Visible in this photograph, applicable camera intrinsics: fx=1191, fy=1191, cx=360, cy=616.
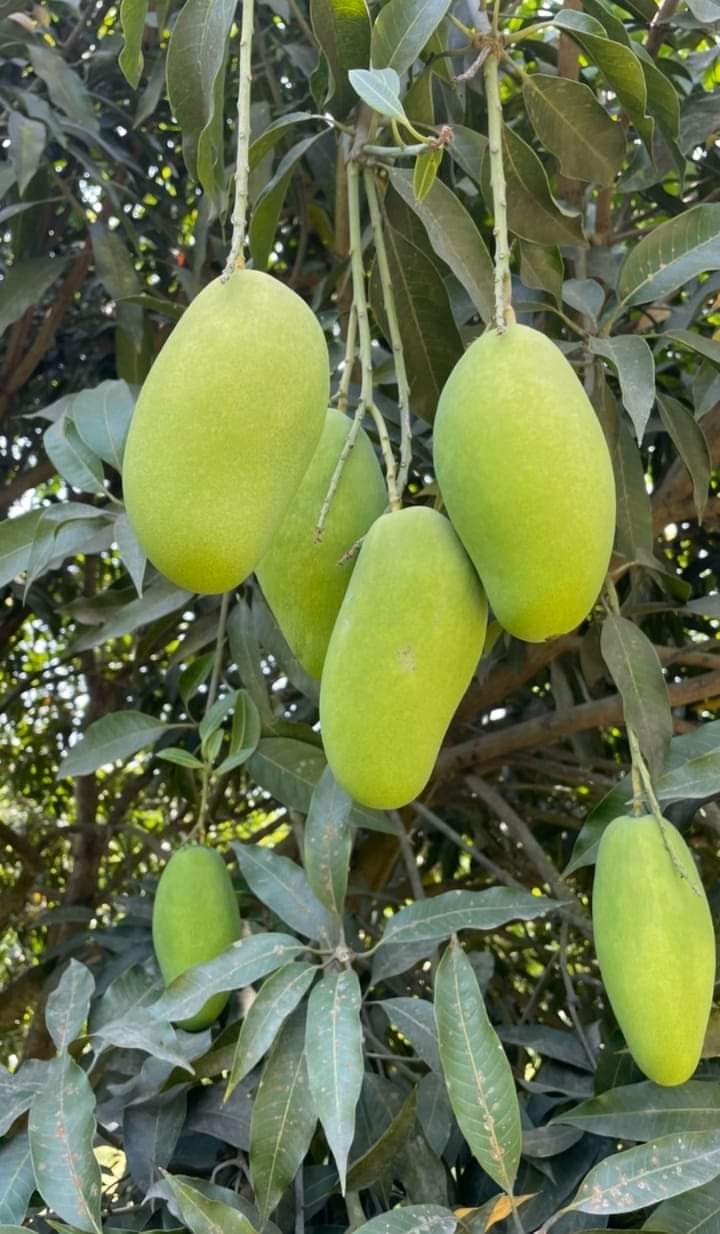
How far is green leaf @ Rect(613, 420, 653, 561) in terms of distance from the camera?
1006 mm

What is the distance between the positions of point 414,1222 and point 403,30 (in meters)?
0.72

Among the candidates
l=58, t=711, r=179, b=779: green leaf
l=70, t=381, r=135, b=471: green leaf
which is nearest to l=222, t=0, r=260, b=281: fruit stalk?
l=70, t=381, r=135, b=471: green leaf

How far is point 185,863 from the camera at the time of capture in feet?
3.19

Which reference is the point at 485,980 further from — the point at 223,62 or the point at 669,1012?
the point at 223,62

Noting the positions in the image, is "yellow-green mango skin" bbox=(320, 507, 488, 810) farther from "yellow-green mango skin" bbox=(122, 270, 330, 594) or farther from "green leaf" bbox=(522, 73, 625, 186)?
"green leaf" bbox=(522, 73, 625, 186)

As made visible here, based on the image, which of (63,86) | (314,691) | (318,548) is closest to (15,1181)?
(314,691)

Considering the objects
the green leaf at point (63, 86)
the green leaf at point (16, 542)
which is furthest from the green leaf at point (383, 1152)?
the green leaf at point (63, 86)

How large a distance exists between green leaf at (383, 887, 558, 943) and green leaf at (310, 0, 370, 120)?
59cm

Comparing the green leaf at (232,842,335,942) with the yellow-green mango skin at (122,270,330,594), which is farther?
the green leaf at (232,842,335,942)

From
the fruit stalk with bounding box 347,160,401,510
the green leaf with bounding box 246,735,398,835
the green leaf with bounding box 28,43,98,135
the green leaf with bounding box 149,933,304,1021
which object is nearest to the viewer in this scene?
the fruit stalk with bounding box 347,160,401,510

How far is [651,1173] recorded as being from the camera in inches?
28.3

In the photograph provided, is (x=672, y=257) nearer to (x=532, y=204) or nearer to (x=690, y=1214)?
(x=532, y=204)

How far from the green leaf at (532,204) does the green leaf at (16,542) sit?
458 millimetres

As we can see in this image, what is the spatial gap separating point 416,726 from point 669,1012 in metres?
0.26
